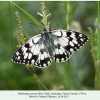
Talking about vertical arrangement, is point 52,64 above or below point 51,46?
below

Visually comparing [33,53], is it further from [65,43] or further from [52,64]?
[52,64]

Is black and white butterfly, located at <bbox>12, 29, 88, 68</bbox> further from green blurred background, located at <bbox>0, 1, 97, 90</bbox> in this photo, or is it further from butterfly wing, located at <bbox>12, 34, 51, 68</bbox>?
green blurred background, located at <bbox>0, 1, 97, 90</bbox>

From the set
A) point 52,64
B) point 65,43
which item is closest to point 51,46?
point 65,43

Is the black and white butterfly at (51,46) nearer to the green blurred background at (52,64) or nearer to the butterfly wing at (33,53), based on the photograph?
the butterfly wing at (33,53)

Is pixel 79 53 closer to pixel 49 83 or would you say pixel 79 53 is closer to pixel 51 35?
pixel 49 83

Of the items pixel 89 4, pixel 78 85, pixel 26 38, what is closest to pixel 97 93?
pixel 78 85

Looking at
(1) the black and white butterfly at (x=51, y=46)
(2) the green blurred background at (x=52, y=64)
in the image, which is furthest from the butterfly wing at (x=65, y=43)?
(2) the green blurred background at (x=52, y=64)
